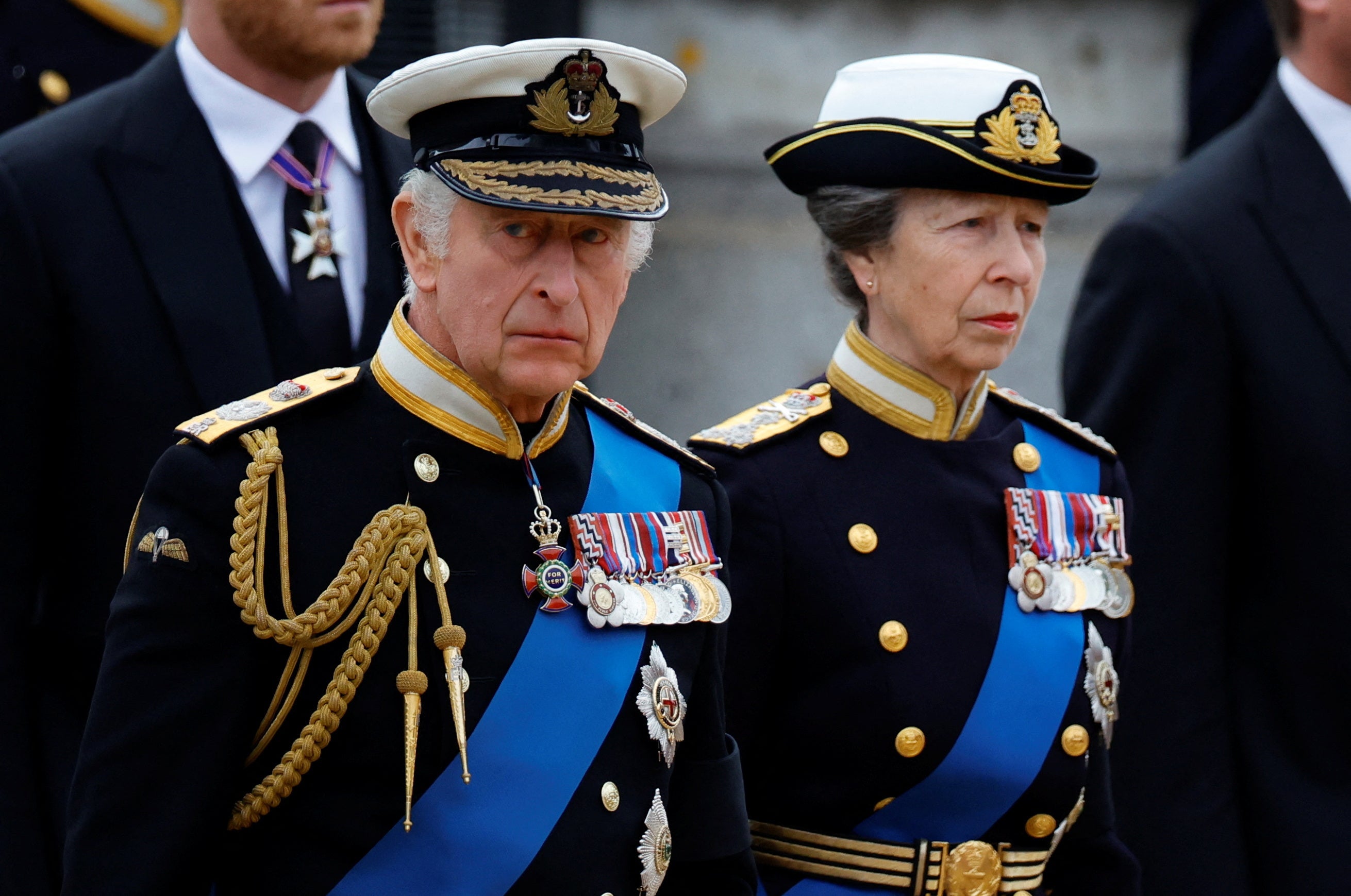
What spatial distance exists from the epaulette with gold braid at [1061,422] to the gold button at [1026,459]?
3.5 inches

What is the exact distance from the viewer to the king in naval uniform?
2.39 m

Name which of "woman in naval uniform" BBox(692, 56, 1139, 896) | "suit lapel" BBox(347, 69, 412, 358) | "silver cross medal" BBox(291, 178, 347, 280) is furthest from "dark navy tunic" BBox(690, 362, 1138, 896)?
"silver cross medal" BBox(291, 178, 347, 280)

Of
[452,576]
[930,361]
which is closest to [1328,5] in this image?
[930,361]

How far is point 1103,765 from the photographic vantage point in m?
3.37

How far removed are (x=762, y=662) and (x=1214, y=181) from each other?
4.55ft

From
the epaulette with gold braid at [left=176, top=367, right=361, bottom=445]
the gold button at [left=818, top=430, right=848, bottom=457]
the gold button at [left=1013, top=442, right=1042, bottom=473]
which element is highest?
the epaulette with gold braid at [left=176, top=367, right=361, bottom=445]

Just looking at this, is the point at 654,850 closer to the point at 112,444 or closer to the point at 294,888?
the point at 294,888

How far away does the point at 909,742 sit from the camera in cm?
312

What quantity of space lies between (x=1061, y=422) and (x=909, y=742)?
73cm

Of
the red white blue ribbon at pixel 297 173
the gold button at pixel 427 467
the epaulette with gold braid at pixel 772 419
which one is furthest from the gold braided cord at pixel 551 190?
the red white blue ribbon at pixel 297 173

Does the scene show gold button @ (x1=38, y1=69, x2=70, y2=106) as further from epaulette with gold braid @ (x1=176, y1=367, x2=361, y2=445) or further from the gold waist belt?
the gold waist belt

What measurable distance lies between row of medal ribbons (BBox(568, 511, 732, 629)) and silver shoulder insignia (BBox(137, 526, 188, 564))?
53 cm

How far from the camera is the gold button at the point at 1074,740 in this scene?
323cm

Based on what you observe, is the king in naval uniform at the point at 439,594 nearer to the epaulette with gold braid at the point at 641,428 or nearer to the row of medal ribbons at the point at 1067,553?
the epaulette with gold braid at the point at 641,428
